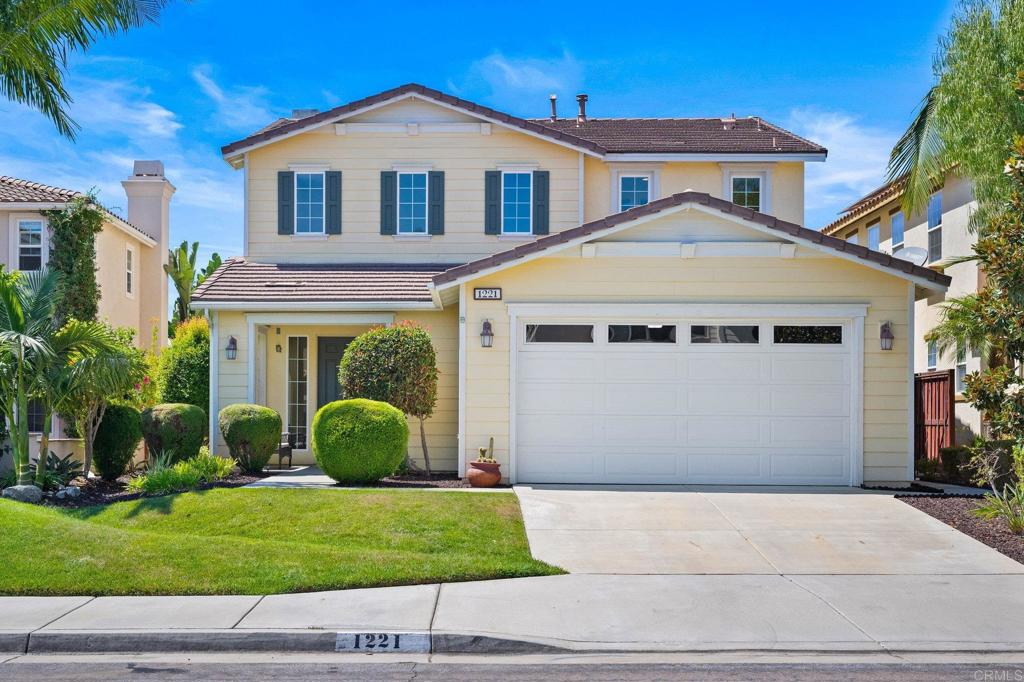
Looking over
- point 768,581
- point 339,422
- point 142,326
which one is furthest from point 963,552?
point 142,326

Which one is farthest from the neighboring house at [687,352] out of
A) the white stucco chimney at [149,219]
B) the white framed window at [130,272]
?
the white stucco chimney at [149,219]

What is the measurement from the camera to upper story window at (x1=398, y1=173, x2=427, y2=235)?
18125 millimetres

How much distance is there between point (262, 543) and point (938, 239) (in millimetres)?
17365

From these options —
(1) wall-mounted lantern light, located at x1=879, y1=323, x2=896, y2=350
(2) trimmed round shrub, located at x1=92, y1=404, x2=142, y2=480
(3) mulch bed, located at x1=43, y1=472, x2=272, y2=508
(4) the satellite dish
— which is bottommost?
(3) mulch bed, located at x1=43, y1=472, x2=272, y2=508

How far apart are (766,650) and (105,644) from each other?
4.89 m

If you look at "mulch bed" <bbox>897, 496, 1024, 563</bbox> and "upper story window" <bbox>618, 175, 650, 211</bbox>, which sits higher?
"upper story window" <bbox>618, 175, 650, 211</bbox>

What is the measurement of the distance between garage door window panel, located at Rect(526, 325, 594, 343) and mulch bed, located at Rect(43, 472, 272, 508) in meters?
4.70

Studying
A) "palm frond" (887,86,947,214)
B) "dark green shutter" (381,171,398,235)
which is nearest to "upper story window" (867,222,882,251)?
"palm frond" (887,86,947,214)

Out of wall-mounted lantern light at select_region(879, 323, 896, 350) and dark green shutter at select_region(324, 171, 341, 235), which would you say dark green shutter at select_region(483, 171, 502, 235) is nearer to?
dark green shutter at select_region(324, 171, 341, 235)

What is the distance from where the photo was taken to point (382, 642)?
6957 millimetres

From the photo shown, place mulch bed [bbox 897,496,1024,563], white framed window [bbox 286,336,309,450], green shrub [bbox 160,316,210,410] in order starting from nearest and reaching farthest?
mulch bed [bbox 897,496,1024,563]
green shrub [bbox 160,316,210,410]
white framed window [bbox 286,336,309,450]

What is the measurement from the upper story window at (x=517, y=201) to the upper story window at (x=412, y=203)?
1.56m

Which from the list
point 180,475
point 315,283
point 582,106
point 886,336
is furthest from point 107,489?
point 582,106

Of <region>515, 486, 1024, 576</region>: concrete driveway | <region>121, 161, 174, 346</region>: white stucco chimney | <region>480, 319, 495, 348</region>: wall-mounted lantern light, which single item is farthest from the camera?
<region>121, 161, 174, 346</region>: white stucco chimney
